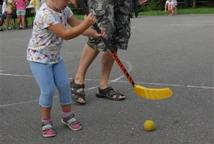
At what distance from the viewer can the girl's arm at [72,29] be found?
411 centimetres

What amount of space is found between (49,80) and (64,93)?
0.23 m


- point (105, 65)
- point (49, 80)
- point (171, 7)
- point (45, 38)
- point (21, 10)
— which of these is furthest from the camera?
point (171, 7)

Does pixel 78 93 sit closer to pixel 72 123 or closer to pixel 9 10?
pixel 72 123

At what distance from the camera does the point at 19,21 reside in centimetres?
1914

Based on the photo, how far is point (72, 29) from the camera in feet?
13.8

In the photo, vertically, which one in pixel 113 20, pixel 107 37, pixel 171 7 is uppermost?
pixel 113 20

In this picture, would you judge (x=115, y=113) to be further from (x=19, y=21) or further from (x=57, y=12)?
(x=19, y=21)

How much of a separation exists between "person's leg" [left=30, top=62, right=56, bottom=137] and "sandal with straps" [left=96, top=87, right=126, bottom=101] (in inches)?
47.6

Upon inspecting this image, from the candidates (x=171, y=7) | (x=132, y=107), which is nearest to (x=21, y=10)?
(x=171, y=7)

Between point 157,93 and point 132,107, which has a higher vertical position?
point 157,93

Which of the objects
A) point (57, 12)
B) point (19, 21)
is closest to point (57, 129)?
point (57, 12)

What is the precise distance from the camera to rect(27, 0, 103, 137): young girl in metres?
4.25

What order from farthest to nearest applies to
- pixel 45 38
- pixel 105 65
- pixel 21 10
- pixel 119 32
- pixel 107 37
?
pixel 21 10 < pixel 105 65 < pixel 119 32 < pixel 107 37 < pixel 45 38

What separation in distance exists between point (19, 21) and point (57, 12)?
1511 centimetres
